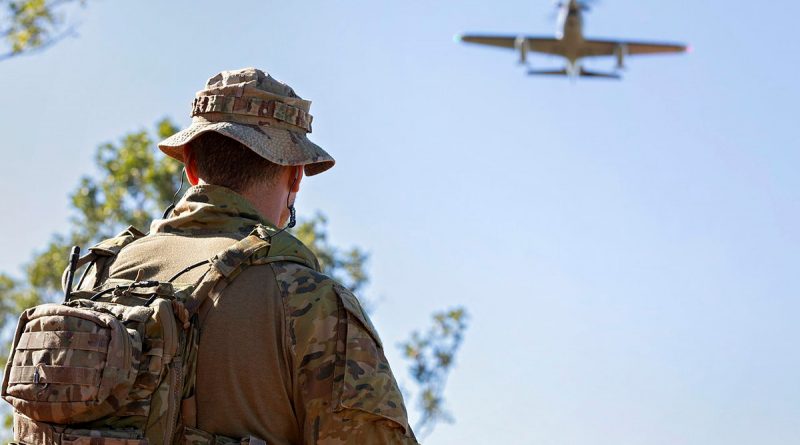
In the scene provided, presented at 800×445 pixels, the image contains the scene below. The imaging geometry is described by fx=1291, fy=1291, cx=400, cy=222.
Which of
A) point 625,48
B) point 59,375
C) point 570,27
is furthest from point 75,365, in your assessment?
point 625,48

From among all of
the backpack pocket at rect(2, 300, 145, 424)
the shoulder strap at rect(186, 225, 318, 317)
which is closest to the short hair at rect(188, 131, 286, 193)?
the shoulder strap at rect(186, 225, 318, 317)

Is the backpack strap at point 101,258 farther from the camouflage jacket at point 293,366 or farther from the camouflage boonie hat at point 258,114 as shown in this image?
the camouflage jacket at point 293,366

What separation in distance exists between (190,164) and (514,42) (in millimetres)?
50876

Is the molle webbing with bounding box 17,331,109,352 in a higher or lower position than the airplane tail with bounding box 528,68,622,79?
lower

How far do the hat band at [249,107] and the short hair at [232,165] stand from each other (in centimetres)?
11

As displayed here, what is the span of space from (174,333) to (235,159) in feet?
2.04

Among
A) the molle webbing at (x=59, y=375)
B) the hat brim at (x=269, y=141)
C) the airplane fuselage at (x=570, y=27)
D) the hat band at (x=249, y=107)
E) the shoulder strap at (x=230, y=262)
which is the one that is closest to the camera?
the molle webbing at (x=59, y=375)

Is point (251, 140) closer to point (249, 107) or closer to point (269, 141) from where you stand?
point (269, 141)

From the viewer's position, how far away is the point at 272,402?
11.0ft

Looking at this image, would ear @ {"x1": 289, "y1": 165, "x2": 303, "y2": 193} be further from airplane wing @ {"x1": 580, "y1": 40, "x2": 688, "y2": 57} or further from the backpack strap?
airplane wing @ {"x1": 580, "y1": 40, "x2": 688, "y2": 57}

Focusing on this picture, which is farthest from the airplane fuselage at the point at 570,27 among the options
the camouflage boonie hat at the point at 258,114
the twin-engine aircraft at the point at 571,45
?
the camouflage boonie hat at the point at 258,114

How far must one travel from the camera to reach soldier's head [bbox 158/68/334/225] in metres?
3.72

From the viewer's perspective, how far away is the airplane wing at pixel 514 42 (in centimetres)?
5131

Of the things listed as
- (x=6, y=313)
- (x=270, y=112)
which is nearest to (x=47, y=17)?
(x=270, y=112)
